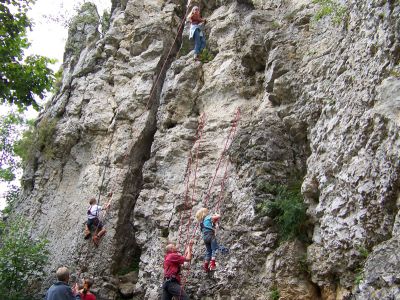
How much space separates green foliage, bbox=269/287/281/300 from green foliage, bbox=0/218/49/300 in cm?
747

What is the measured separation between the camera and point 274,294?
7602mm

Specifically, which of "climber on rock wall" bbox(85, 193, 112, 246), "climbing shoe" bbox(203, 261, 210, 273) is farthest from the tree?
"climbing shoe" bbox(203, 261, 210, 273)

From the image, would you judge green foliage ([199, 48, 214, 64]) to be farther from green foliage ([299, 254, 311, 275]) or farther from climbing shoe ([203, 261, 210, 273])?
green foliage ([299, 254, 311, 275])

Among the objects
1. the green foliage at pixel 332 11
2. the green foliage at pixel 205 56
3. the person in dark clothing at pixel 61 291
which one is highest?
the green foliage at pixel 205 56

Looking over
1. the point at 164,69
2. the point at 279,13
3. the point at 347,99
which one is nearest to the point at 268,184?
the point at 347,99

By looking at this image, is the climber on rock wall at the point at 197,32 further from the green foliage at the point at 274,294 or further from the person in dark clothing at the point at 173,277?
the green foliage at the point at 274,294

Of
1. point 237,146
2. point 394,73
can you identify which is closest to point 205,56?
point 237,146

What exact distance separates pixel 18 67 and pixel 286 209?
742 centimetres

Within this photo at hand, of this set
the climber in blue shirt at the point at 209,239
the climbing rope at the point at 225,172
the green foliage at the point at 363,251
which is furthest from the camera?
the climbing rope at the point at 225,172

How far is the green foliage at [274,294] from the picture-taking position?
24.8ft

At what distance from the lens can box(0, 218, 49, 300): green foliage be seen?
12375 mm

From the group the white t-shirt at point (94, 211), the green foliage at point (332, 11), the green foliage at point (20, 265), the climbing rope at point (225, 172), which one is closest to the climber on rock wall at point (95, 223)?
the white t-shirt at point (94, 211)

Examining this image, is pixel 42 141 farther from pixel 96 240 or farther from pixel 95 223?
pixel 96 240

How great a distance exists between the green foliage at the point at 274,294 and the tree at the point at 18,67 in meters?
7.18
